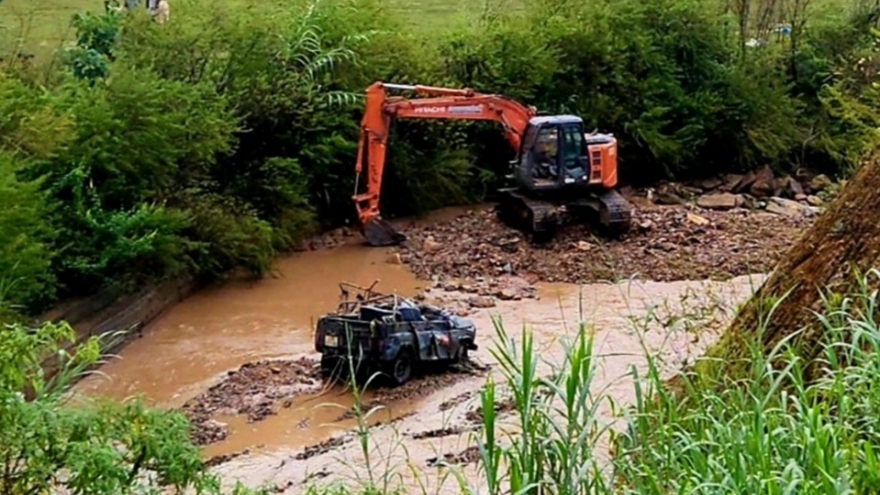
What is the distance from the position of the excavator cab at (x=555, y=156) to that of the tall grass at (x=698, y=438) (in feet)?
30.7

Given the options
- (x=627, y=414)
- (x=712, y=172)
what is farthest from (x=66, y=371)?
(x=712, y=172)

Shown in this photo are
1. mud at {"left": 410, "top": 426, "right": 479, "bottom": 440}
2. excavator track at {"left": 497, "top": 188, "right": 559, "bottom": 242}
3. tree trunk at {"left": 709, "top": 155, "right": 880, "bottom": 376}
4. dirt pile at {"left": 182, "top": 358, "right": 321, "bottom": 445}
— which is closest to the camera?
tree trunk at {"left": 709, "top": 155, "right": 880, "bottom": 376}

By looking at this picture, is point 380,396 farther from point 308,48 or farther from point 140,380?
point 308,48

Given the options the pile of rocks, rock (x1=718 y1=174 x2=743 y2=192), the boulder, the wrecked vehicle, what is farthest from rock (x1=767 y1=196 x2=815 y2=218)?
the wrecked vehicle

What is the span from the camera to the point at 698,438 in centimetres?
346

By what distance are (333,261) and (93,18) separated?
3501 mm

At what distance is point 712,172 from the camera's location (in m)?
17.2

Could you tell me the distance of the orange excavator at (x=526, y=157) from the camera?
43.4 feet

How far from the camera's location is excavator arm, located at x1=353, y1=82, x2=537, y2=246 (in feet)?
43.5

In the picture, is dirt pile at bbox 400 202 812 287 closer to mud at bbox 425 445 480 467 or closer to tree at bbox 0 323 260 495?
mud at bbox 425 445 480 467

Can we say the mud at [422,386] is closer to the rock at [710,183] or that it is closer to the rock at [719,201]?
the rock at [719,201]

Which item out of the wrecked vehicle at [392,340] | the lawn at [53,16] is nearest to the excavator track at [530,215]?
the lawn at [53,16]

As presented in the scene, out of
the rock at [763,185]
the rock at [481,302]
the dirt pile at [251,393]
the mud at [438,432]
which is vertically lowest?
the dirt pile at [251,393]

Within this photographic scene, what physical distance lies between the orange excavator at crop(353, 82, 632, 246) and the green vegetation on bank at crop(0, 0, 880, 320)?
0.59 m
